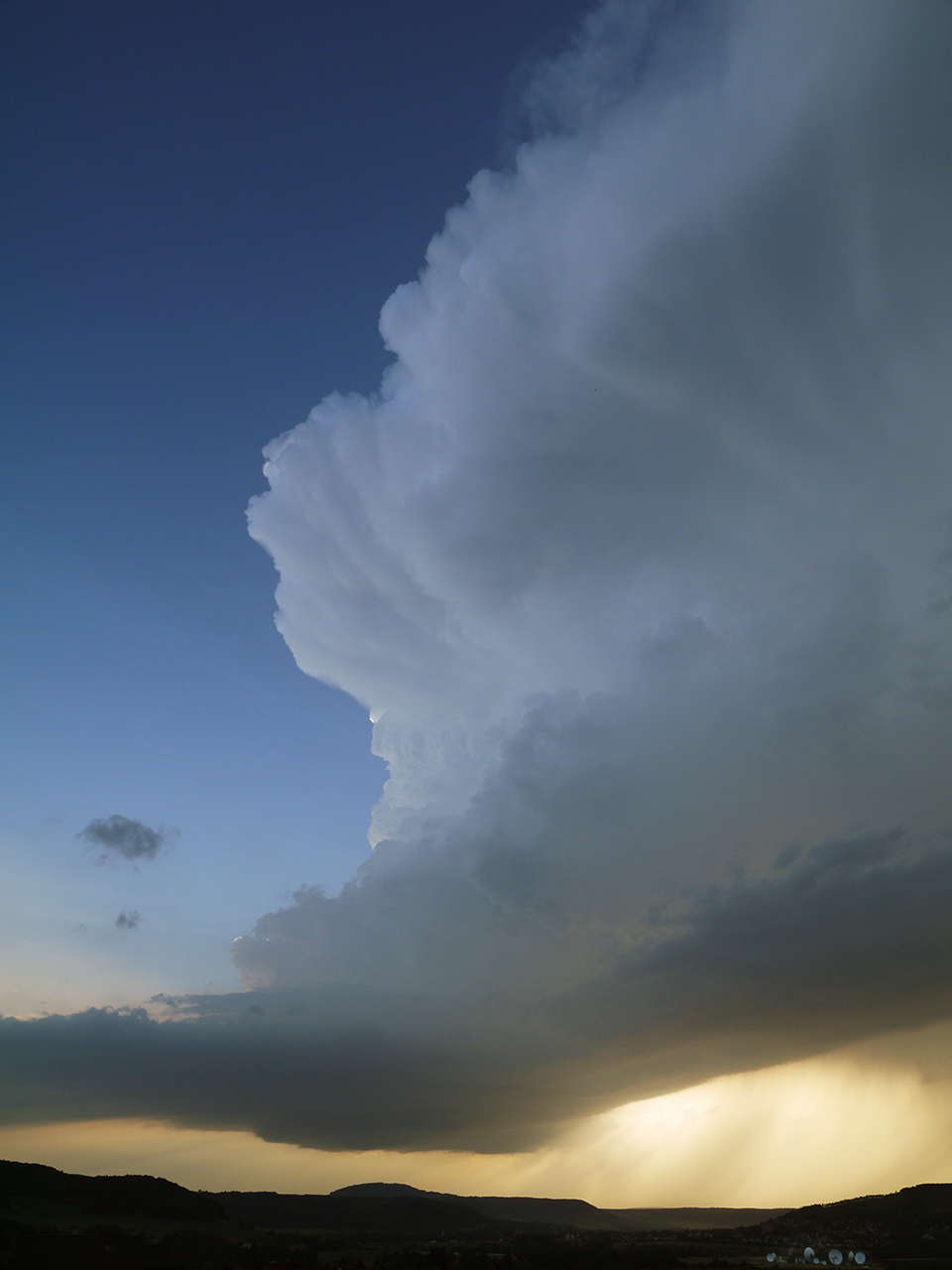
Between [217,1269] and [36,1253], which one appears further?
[217,1269]

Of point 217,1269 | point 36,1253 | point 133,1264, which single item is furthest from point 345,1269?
point 36,1253

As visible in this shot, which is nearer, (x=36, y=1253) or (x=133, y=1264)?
(x=36, y=1253)

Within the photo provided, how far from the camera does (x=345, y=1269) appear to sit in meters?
196

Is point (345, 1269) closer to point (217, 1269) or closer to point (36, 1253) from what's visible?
point (217, 1269)

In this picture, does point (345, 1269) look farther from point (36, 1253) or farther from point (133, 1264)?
point (36, 1253)

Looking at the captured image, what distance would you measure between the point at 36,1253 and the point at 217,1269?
43.7 metres

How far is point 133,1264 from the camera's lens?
19600 cm

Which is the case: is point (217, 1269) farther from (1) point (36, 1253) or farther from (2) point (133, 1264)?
(1) point (36, 1253)

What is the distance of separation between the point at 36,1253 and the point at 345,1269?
72.9 meters

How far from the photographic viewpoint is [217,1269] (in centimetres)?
19650

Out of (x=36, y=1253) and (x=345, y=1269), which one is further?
(x=345, y=1269)

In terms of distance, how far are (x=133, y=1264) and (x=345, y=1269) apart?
176ft

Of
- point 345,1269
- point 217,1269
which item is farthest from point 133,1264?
point 345,1269
